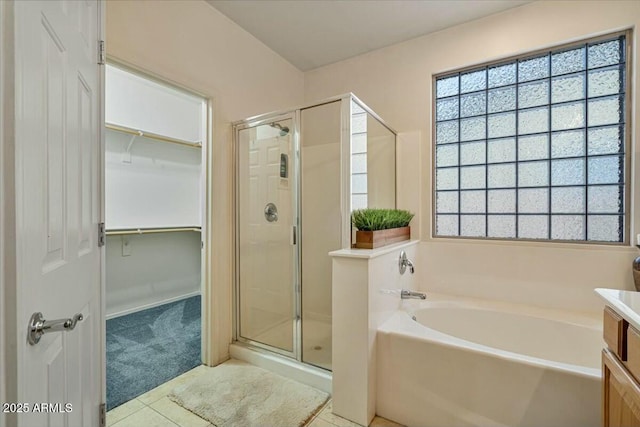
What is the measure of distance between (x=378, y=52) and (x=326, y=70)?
600 mm

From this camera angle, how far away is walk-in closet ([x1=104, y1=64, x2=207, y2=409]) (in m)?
2.68

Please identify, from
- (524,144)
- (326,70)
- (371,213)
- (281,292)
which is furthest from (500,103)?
(281,292)

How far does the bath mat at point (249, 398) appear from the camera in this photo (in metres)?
1.61

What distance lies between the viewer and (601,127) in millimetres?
2018

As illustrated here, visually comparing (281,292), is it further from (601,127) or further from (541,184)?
(601,127)

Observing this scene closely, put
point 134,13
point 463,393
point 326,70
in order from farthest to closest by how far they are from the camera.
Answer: point 326,70, point 134,13, point 463,393

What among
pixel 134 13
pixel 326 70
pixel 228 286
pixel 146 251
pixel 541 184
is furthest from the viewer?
pixel 146 251

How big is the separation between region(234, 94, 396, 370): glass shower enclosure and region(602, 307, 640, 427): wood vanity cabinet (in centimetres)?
127

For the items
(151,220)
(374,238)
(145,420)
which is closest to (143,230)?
(151,220)

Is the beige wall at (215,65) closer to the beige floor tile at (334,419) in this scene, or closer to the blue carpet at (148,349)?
the blue carpet at (148,349)

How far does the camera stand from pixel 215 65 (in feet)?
7.44

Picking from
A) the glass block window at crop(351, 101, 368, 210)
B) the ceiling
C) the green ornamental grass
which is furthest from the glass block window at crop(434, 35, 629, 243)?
the glass block window at crop(351, 101, 368, 210)

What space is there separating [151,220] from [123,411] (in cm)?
213

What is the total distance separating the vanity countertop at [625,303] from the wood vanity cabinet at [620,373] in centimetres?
4
